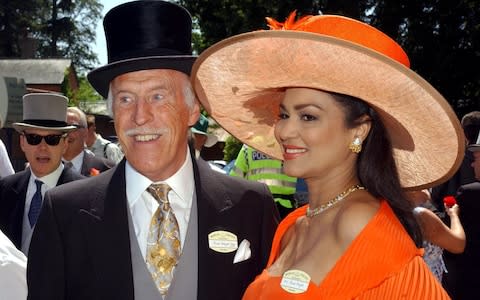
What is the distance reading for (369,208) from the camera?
2.42 meters

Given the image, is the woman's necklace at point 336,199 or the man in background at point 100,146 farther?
the man in background at point 100,146

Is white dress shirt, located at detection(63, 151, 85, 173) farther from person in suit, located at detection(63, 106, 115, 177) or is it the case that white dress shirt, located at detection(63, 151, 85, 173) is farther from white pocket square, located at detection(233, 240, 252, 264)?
white pocket square, located at detection(233, 240, 252, 264)

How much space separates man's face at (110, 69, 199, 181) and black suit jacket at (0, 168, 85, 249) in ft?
7.71

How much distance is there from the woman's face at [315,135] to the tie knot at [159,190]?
595mm

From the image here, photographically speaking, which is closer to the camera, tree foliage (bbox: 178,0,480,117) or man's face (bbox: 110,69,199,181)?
man's face (bbox: 110,69,199,181)

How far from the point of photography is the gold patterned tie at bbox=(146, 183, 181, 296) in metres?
2.71

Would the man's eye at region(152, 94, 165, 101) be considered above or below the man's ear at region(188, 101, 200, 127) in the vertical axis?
above

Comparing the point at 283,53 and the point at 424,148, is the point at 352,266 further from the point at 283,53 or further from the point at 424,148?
the point at 283,53

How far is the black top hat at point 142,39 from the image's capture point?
281 centimetres

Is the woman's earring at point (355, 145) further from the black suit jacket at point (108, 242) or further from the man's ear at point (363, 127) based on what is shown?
the black suit jacket at point (108, 242)

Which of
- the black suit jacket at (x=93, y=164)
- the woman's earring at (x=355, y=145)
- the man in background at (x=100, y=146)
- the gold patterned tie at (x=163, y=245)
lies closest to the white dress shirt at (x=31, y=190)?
the black suit jacket at (x=93, y=164)

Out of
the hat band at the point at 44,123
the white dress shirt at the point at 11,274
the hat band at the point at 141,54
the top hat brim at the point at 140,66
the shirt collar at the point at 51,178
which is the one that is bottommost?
the shirt collar at the point at 51,178

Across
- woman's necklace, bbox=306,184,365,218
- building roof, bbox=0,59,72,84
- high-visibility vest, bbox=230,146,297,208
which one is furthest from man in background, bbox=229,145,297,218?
building roof, bbox=0,59,72,84

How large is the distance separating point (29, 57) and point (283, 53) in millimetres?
53162
